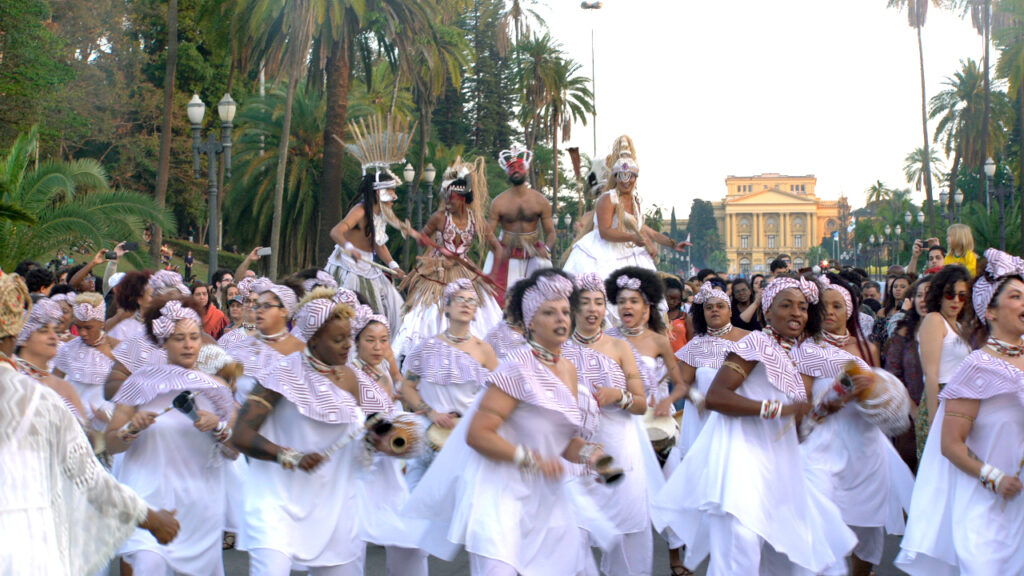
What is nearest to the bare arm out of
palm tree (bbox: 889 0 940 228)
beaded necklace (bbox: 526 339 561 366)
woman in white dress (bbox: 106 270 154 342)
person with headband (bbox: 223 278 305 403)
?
beaded necklace (bbox: 526 339 561 366)

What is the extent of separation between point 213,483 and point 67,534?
8.00 ft

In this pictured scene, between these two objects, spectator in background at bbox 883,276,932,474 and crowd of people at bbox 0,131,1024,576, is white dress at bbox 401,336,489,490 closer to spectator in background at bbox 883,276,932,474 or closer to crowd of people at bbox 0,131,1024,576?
crowd of people at bbox 0,131,1024,576

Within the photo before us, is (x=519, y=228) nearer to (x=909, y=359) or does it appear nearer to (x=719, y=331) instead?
(x=719, y=331)

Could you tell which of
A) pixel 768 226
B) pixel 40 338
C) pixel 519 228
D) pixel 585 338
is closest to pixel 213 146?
pixel 519 228

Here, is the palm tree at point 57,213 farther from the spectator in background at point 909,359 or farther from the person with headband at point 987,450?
the person with headband at point 987,450

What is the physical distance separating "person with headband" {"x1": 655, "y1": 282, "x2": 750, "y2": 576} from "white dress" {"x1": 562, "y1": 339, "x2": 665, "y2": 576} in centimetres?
60

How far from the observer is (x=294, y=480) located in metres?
5.59

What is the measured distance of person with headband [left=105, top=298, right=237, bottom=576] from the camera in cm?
601

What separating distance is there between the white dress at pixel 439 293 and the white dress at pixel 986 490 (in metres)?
6.14

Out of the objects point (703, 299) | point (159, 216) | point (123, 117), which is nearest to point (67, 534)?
point (703, 299)

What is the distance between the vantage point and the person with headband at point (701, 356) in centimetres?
771

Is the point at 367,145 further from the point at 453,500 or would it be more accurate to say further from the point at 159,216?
the point at 159,216

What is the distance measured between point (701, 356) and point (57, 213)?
16.1m

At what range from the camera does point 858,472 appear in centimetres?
709
